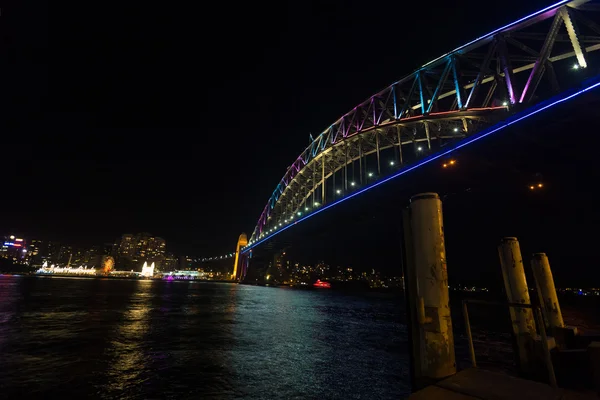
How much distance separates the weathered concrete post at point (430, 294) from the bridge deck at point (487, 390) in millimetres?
290

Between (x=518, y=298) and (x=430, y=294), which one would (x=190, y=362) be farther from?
(x=518, y=298)

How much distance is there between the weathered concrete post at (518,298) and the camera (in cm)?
716

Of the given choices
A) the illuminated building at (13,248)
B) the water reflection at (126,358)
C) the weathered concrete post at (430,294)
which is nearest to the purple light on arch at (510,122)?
the weathered concrete post at (430,294)

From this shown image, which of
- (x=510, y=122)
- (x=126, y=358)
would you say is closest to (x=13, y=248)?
(x=126, y=358)

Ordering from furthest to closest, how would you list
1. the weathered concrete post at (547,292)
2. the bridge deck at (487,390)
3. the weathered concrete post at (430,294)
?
1. the weathered concrete post at (547,292)
2. the weathered concrete post at (430,294)
3. the bridge deck at (487,390)

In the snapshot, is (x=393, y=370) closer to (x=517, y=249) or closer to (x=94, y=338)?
(x=517, y=249)

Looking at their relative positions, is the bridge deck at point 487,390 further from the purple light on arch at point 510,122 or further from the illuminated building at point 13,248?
the illuminated building at point 13,248

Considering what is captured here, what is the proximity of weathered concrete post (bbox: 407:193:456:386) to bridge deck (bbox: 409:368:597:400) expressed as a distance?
29cm

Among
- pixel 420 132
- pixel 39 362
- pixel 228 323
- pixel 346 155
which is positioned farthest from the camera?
pixel 346 155

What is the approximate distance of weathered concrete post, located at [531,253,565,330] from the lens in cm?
869

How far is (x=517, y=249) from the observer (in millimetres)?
7758

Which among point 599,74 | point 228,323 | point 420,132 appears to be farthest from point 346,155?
point 228,323

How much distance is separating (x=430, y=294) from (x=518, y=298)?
509 centimetres

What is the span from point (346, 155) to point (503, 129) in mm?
32489
